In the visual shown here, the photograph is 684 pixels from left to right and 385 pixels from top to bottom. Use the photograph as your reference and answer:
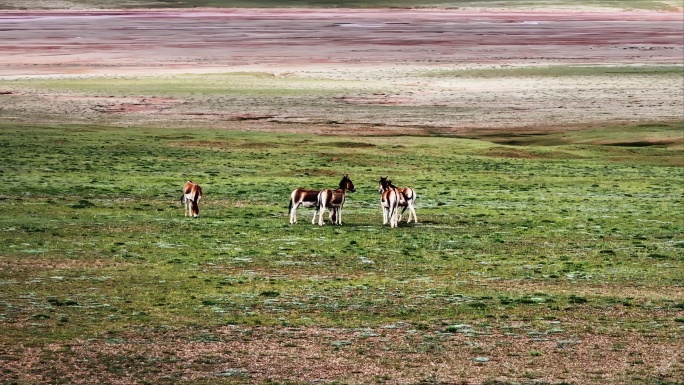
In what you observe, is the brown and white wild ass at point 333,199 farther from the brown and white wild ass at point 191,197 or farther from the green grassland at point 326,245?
the brown and white wild ass at point 191,197

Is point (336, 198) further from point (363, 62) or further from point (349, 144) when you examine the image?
point (363, 62)

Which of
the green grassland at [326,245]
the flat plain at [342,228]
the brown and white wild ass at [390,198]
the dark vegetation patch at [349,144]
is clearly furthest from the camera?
the dark vegetation patch at [349,144]

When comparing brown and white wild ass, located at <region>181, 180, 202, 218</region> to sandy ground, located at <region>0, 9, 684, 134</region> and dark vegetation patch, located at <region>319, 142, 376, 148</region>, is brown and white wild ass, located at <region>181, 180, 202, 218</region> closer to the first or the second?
dark vegetation patch, located at <region>319, 142, 376, 148</region>

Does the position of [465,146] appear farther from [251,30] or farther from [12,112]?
[251,30]

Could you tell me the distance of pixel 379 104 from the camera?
3083 inches

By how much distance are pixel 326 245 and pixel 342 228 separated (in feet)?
10.7

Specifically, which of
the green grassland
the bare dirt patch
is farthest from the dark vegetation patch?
the bare dirt patch

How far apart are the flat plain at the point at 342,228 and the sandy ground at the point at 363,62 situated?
50cm

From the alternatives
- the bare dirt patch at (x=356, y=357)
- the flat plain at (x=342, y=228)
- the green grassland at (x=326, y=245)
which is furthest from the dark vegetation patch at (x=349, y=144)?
the bare dirt patch at (x=356, y=357)

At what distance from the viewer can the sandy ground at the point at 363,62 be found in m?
72.1

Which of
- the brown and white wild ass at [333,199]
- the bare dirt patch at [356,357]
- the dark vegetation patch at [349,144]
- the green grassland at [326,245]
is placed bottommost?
the dark vegetation patch at [349,144]

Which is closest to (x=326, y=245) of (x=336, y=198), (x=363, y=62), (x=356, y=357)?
(x=336, y=198)

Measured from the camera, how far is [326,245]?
3003cm

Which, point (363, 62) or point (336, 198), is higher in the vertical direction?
point (363, 62)
